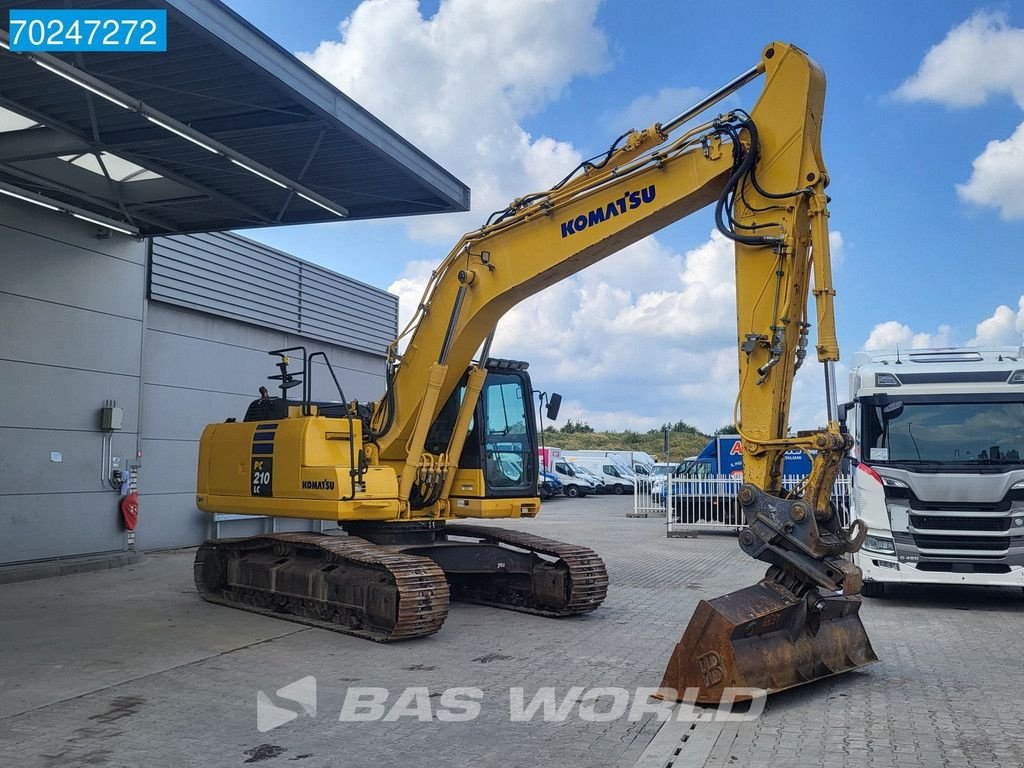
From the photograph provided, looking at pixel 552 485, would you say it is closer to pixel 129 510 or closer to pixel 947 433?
pixel 129 510

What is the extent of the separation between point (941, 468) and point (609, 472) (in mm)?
34120

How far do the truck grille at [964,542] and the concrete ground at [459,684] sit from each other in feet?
2.51

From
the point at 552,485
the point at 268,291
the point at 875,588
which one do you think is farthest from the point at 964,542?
the point at 552,485

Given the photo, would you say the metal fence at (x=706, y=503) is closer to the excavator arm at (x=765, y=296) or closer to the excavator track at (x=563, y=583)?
the excavator track at (x=563, y=583)

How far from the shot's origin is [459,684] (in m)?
7.15

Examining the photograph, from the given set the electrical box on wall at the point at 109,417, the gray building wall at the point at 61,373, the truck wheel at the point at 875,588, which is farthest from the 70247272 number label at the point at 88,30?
the truck wheel at the point at 875,588

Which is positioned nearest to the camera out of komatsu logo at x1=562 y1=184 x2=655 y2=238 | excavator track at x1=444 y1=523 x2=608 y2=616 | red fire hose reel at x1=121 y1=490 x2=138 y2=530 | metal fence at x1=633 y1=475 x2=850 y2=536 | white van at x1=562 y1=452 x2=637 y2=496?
komatsu logo at x1=562 y1=184 x2=655 y2=238

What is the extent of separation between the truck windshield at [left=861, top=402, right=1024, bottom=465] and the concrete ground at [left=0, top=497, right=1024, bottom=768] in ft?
5.87

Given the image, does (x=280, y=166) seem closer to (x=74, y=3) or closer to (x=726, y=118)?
(x=74, y=3)

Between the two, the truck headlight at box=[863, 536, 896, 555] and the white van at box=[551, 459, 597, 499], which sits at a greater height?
the white van at box=[551, 459, 597, 499]

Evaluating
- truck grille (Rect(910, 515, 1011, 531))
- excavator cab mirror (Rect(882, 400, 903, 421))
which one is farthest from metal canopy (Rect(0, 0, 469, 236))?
truck grille (Rect(910, 515, 1011, 531))

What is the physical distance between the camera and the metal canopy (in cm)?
927

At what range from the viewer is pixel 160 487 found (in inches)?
633

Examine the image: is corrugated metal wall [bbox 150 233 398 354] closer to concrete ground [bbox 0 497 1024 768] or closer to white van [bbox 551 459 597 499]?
concrete ground [bbox 0 497 1024 768]
